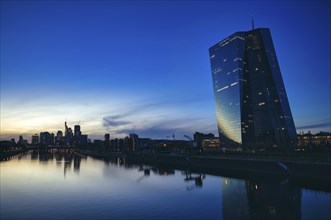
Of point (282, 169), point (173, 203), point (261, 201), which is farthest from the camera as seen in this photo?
point (282, 169)

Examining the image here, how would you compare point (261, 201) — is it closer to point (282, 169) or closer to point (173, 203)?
point (173, 203)

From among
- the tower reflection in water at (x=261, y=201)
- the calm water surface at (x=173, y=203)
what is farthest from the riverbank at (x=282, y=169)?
the tower reflection in water at (x=261, y=201)

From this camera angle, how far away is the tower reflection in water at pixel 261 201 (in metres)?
41.8

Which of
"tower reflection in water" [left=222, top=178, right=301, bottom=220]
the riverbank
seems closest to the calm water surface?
"tower reflection in water" [left=222, top=178, right=301, bottom=220]

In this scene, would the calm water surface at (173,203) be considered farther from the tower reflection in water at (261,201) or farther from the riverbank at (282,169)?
the riverbank at (282,169)

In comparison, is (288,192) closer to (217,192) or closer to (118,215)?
(217,192)

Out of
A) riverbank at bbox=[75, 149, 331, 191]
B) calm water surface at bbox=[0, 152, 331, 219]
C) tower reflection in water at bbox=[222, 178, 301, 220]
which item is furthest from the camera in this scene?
riverbank at bbox=[75, 149, 331, 191]

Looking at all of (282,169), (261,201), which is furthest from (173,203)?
(282,169)

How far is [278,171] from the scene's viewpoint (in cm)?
8175

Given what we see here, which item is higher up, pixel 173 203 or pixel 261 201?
pixel 261 201

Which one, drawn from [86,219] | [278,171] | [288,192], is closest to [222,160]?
[278,171]

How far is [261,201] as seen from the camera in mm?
50781

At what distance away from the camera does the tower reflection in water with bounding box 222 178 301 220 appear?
41750 millimetres

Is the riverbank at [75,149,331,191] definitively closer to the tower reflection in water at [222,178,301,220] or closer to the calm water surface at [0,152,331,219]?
the calm water surface at [0,152,331,219]
